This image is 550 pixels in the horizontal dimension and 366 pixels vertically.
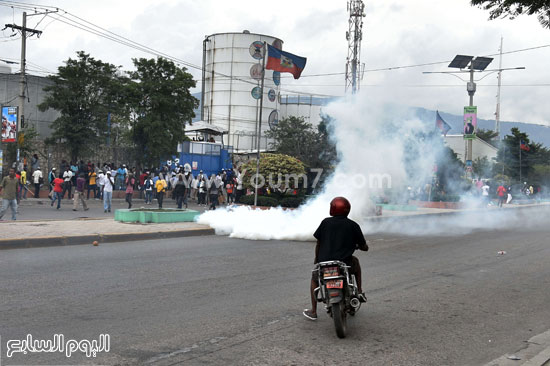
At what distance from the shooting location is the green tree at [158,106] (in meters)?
30.8

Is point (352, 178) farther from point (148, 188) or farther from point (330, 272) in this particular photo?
point (148, 188)

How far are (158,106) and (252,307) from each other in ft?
84.6

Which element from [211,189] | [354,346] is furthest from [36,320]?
[211,189]

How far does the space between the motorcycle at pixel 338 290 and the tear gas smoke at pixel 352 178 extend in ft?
27.8

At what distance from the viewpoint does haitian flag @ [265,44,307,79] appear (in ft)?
77.9

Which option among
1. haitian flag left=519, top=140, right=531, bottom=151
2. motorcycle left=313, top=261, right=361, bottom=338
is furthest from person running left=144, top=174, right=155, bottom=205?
haitian flag left=519, top=140, right=531, bottom=151

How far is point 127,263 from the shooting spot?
10.1 m

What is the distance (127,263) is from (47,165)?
2314 centimetres

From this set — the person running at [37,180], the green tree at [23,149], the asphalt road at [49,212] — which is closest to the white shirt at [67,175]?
the asphalt road at [49,212]

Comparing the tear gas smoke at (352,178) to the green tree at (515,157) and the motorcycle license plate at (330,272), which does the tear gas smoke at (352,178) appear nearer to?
the motorcycle license plate at (330,272)

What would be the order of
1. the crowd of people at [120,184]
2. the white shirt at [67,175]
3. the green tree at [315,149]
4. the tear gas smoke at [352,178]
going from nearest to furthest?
the tear gas smoke at [352,178]
the crowd of people at [120,184]
the white shirt at [67,175]
the green tree at [315,149]

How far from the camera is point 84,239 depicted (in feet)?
42.0

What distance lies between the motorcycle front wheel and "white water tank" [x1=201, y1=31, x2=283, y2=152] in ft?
179

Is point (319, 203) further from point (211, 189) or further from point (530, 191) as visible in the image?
point (530, 191)
